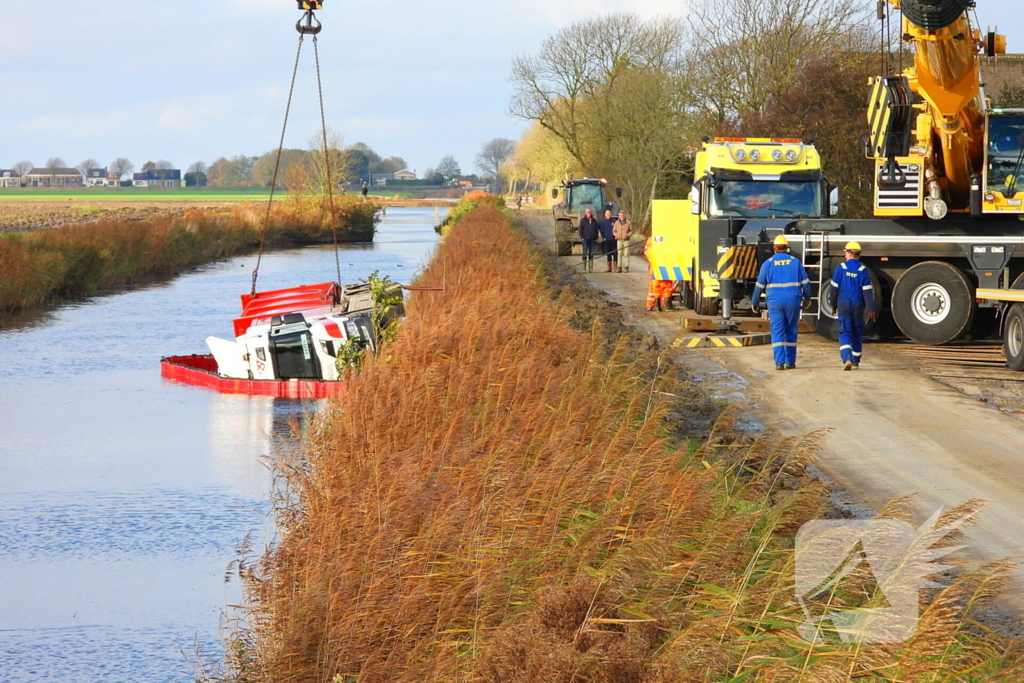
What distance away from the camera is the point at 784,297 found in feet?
50.2

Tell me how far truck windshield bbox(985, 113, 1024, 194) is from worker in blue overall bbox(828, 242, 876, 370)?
3.63 meters

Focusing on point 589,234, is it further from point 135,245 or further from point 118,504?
point 118,504

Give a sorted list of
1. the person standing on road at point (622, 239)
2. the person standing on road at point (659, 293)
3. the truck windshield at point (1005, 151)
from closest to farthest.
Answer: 1. the truck windshield at point (1005, 151)
2. the person standing on road at point (659, 293)
3. the person standing on road at point (622, 239)

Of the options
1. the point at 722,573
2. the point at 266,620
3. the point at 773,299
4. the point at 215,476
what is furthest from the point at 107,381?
the point at 722,573

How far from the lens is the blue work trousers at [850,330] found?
15.2 m

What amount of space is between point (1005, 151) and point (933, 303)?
7.92ft

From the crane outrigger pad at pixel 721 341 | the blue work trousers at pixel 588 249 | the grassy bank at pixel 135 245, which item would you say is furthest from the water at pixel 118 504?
the blue work trousers at pixel 588 249

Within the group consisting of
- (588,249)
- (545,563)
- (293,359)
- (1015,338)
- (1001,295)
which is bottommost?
(293,359)

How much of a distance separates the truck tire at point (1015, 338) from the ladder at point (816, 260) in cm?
282

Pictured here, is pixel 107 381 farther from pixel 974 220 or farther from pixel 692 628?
pixel 692 628

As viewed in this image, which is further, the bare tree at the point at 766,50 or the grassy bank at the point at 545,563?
the bare tree at the point at 766,50

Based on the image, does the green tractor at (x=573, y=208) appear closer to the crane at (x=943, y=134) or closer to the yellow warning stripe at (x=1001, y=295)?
the crane at (x=943, y=134)

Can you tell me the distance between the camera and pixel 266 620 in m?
6.90

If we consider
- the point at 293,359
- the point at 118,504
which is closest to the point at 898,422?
the point at 118,504
